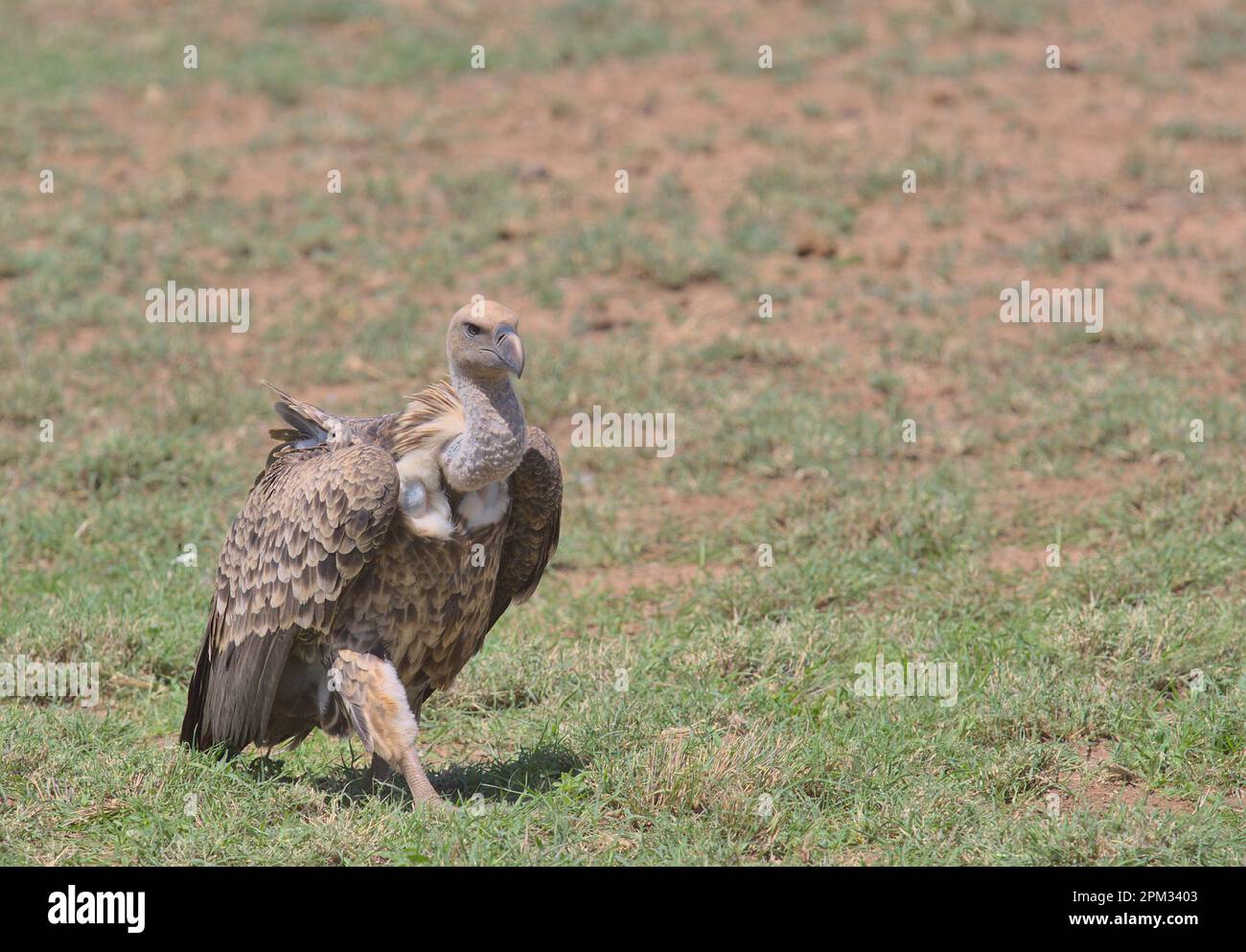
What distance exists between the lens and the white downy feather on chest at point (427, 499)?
548cm

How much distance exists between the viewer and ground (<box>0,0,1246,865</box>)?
18.5 ft

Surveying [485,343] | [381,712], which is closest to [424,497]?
[485,343]

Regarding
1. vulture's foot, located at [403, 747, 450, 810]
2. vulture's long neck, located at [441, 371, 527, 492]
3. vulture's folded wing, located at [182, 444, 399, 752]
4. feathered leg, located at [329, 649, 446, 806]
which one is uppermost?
vulture's long neck, located at [441, 371, 527, 492]

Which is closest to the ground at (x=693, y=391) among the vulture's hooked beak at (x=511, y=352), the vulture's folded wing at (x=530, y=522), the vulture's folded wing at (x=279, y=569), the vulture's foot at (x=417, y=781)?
the vulture's foot at (x=417, y=781)

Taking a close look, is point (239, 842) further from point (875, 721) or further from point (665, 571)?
point (665, 571)

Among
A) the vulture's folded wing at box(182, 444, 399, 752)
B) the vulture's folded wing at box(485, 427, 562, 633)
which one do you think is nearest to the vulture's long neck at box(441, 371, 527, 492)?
the vulture's folded wing at box(182, 444, 399, 752)

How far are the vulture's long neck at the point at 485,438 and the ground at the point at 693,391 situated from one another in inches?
43.6

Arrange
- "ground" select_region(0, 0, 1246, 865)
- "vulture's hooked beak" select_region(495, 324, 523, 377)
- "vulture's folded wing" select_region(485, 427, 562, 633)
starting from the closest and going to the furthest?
"vulture's hooked beak" select_region(495, 324, 523, 377)
"ground" select_region(0, 0, 1246, 865)
"vulture's folded wing" select_region(485, 427, 562, 633)

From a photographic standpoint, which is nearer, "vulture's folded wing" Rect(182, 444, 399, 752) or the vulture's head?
the vulture's head

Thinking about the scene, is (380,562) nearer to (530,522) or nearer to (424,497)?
(424,497)

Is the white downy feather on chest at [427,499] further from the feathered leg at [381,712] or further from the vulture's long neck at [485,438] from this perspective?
the feathered leg at [381,712]

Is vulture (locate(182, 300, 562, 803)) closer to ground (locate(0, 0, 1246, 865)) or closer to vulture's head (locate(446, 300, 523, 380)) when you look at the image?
vulture's head (locate(446, 300, 523, 380))

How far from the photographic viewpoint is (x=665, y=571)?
8164mm

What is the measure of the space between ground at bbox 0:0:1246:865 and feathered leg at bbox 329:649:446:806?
0.66 feet
